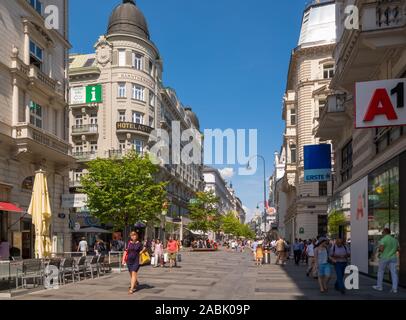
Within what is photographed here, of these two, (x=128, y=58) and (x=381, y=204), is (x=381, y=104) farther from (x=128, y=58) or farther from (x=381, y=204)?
(x=128, y=58)

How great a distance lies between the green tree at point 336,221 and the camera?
25000mm

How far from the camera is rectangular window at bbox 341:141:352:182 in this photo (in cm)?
2469

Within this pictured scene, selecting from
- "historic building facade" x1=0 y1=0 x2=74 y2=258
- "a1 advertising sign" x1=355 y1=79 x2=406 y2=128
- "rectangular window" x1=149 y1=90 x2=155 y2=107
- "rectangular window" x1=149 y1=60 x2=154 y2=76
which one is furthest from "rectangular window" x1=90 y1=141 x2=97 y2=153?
"a1 advertising sign" x1=355 y1=79 x2=406 y2=128

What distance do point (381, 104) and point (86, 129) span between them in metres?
42.6

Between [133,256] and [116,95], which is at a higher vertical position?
[116,95]

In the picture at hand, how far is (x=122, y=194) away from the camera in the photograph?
28.4m

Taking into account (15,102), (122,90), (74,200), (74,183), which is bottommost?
(74,200)

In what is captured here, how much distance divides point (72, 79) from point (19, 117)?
3113 cm

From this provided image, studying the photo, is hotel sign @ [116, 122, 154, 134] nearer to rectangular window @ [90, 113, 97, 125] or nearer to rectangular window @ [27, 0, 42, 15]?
rectangular window @ [90, 113, 97, 125]

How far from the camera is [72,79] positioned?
182 feet

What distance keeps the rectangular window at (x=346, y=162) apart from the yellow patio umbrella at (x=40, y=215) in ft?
47.4

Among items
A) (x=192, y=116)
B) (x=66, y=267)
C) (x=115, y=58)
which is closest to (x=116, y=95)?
(x=115, y=58)

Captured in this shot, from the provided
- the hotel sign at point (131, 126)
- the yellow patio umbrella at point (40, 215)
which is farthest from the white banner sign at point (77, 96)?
the hotel sign at point (131, 126)
